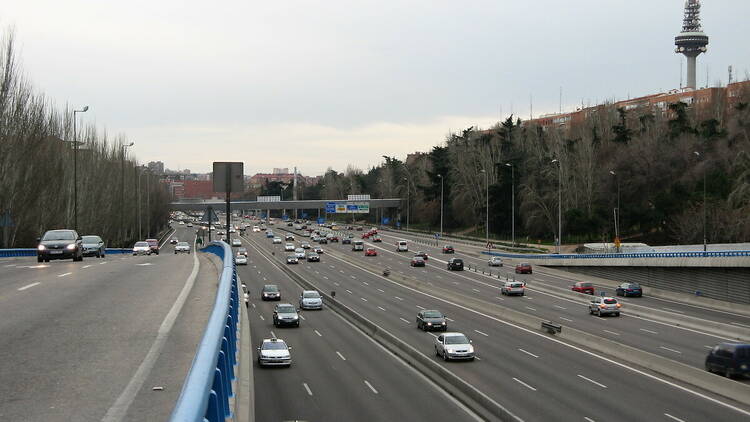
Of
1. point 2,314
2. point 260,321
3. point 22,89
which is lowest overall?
point 260,321

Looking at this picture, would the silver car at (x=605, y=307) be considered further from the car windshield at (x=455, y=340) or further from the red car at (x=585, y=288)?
the car windshield at (x=455, y=340)

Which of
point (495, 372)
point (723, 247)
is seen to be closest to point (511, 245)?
point (723, 247)

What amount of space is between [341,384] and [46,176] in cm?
4870

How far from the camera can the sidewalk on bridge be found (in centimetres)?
729

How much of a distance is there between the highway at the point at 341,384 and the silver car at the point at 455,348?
195 centimetres

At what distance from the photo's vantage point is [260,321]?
1837 inches

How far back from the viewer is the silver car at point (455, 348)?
1242 inches

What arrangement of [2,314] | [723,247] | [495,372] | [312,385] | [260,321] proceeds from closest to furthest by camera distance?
[2,314] → [312,385] → [495,372] → [260,321] → [723,247]

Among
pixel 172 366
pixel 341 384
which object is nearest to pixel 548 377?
pixel 341 384

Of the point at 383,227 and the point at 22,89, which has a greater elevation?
the point at 22,89

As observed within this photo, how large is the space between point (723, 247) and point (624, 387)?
48.2 m

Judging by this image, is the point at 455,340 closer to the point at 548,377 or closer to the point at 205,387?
the point at 548,377

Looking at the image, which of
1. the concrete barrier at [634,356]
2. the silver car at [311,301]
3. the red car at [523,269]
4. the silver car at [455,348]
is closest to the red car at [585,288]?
the concrete barrier at [634,356]

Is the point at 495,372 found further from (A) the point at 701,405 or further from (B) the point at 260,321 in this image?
(B) the point at 260,321
